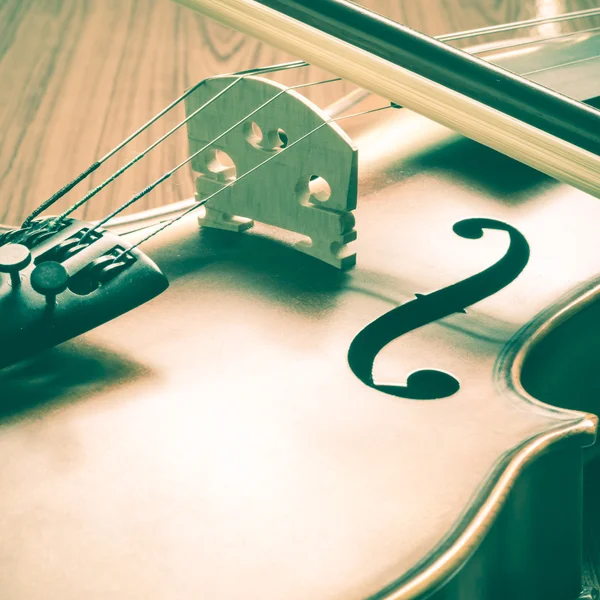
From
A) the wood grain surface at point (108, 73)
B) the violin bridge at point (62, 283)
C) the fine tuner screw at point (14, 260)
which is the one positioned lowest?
the wood grain surface at point (108, 73)

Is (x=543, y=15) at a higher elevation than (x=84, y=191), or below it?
higher

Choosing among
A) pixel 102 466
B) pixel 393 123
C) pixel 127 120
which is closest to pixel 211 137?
pixel 393 123

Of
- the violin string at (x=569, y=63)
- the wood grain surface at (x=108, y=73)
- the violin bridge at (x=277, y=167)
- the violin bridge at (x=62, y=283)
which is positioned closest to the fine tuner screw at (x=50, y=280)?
the violin bridge at (x=62, y=283)

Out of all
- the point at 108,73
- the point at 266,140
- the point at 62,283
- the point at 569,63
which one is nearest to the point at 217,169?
the point at 266,140

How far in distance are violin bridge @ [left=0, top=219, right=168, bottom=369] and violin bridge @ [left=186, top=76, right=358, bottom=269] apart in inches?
5.6

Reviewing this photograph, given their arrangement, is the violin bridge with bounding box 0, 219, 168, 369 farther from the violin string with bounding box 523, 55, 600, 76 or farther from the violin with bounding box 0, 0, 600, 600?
the violin string with bounding box 523, 55, 600, 76

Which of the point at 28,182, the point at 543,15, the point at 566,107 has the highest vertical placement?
the point at 566,107

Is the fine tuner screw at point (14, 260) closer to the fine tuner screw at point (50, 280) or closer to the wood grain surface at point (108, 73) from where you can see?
the fine tuner screw at point (50, 280)

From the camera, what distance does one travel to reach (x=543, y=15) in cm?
150

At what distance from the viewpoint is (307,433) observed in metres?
0.47

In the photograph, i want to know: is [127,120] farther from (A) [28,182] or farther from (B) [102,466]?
(B) [102,466]

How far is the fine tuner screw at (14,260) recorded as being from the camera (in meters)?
0.52

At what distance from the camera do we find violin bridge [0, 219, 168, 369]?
0.52m

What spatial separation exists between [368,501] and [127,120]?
845 millimetres
